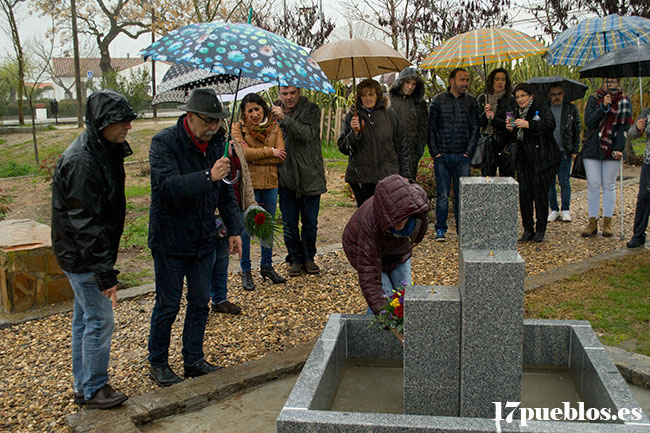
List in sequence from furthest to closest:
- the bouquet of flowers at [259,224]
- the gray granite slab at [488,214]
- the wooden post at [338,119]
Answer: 1. the wooden post at [338,119]
2. the bouquet of flowers at [259,224]
3. the gray granite slab at [488,214]

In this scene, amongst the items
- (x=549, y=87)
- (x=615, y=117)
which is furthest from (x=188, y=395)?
(x=549, y=87)

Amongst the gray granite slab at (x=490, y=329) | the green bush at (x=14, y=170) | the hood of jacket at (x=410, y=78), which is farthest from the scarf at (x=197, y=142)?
the green bush at (x=14, y=170)

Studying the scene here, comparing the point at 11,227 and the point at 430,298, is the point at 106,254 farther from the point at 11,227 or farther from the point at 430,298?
the point at 11,227

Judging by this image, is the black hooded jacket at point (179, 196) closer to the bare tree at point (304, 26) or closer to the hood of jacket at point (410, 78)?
the hood of jacket at point (410, 78)

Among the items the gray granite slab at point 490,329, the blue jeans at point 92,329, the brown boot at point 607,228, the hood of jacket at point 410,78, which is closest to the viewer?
the gray granite slab at point 490,329

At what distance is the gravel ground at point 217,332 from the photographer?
391 centimetres

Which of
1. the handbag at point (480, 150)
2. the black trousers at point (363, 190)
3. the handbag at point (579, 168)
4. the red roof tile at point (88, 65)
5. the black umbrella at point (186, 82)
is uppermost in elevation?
the red roof tile at point (88, 65)

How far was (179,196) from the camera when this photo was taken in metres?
3.72

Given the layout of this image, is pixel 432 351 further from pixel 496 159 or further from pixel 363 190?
pixel 496 159

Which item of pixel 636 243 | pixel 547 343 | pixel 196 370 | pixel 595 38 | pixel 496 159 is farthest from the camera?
pixel 595 38

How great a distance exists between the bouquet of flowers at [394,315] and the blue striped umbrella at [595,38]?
548 centimetres

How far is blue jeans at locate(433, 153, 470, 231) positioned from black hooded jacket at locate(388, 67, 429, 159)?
0.38 m

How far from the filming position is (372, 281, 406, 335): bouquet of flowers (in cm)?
338

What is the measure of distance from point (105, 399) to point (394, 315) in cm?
170
